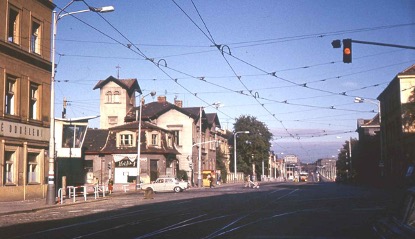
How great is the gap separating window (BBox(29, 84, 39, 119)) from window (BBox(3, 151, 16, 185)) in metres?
3.16

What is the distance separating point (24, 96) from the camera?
95.5ft

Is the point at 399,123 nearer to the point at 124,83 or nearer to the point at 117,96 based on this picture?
the point at 124,83

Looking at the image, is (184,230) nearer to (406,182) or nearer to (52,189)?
(406,182)

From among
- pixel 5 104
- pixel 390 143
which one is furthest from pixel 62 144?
pixel 390 143

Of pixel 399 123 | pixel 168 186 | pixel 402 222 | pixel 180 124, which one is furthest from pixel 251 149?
pixel 402 222

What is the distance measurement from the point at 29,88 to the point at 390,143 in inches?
1904

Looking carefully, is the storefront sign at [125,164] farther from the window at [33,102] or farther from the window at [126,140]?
the window at [33,102]

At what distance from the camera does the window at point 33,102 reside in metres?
30.1

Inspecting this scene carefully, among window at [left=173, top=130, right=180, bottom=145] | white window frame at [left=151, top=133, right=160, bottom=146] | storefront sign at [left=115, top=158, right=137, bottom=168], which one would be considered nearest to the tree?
window at [left=173, top=130, right=180, bottom=145]

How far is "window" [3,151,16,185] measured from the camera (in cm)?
2727

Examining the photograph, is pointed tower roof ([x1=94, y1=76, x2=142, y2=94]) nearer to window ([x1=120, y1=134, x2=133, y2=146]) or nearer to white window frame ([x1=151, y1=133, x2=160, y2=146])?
window ([x1=120, y1=134, x2=133, y2=146])

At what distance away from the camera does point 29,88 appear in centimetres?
2962

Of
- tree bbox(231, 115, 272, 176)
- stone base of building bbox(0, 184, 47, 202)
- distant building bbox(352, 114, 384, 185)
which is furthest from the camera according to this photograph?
tree bbox(231, 115, 272, 176)

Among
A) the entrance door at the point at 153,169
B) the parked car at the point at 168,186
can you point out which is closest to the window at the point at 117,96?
the entrance door at the point at 153,169
